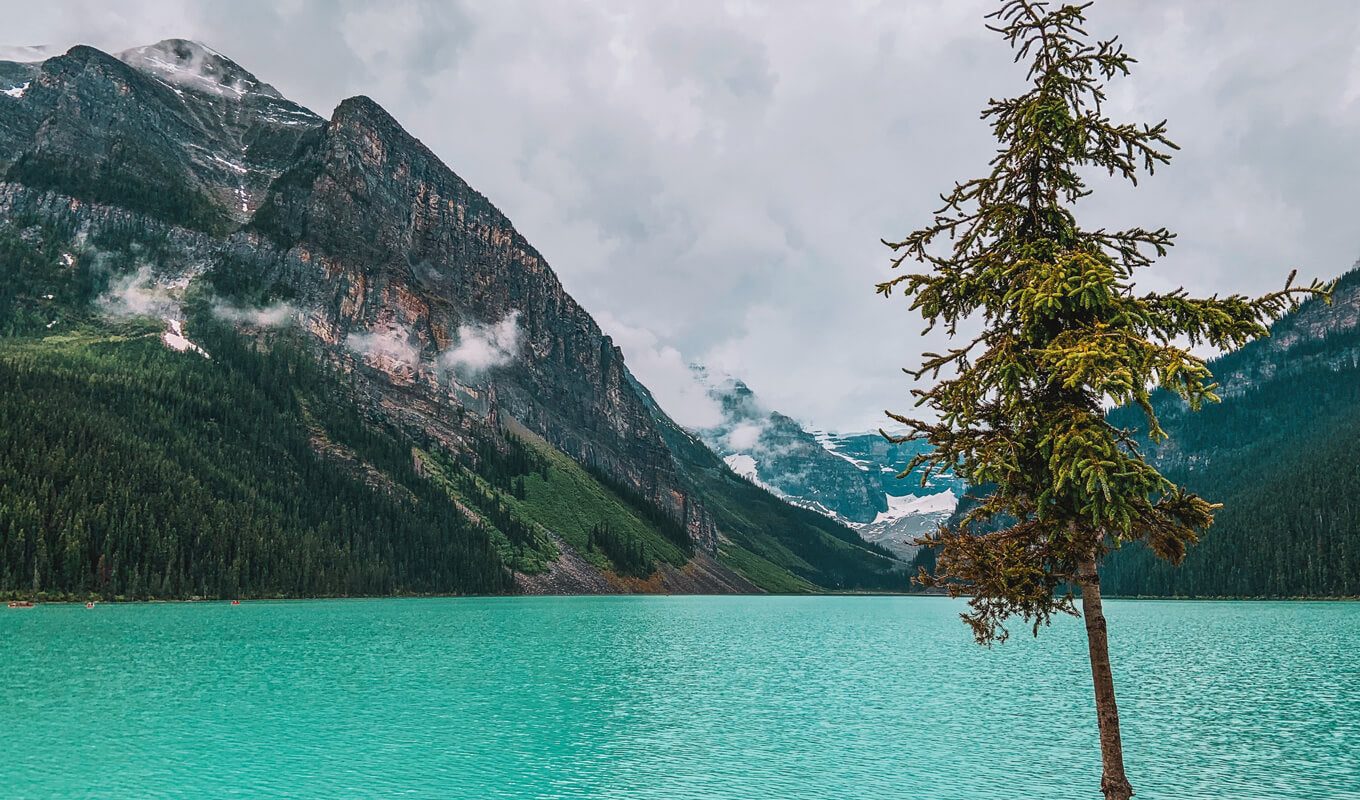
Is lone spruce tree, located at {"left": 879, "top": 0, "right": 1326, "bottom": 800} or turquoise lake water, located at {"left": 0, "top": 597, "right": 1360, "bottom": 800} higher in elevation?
lone spruce tree, located at {"left": 879, "top": 0, "right": 1326, "bottom": 800}

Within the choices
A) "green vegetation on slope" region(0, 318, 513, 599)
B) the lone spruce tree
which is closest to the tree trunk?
the lone spruce tree

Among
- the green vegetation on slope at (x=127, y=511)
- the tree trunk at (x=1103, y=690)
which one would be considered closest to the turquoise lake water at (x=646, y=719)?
the tree trunk at (x=1103, y=690)

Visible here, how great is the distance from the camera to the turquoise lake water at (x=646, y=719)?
30.8 meters

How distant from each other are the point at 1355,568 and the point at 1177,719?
201795mm

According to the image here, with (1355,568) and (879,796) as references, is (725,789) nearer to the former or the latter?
(879,796)

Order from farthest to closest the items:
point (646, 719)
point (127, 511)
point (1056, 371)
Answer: point (127, 511), point (646, 719), point (1056, 371)

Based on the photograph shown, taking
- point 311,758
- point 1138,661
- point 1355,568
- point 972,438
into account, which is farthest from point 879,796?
point 1355,568

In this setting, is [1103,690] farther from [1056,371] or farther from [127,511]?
[127,511]

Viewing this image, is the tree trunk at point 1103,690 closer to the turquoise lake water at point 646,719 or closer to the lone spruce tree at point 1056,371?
the lone spruce tree at point 1056,371

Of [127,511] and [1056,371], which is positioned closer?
[1056,371]

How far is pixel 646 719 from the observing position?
43.3 m

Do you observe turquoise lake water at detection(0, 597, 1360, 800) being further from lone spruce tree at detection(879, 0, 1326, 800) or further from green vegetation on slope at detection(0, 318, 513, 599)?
green vegetation on slope at detection(0, 318, 513, 599)

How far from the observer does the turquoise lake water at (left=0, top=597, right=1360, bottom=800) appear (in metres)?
30.8

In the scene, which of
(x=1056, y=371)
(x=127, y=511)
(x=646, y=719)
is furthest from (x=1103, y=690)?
(x=127, y=511)
